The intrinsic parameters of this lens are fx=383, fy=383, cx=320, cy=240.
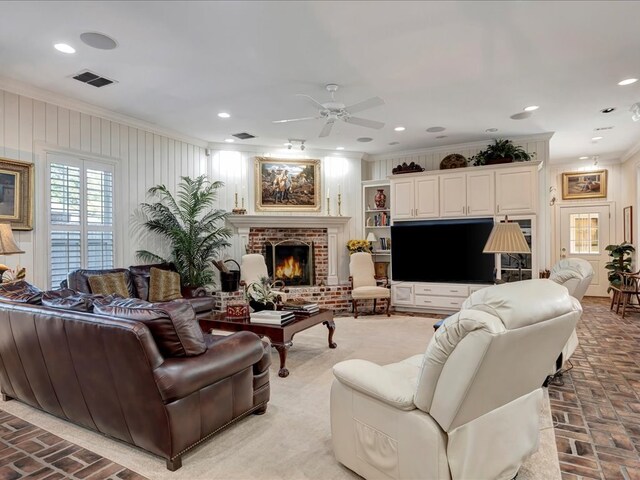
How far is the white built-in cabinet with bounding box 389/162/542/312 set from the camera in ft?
19.4

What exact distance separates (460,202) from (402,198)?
990mm

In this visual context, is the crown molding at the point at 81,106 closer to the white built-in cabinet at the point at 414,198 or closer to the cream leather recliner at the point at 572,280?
the white built-in cabinet at the point at 414,198

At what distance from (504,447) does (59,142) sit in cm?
531

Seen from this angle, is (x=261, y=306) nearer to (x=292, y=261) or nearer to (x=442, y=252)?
(x=292, y=261)

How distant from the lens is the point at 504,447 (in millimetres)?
1849

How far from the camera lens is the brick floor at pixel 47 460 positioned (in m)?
2.08

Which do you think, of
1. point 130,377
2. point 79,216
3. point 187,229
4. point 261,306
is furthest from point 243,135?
point 130,377

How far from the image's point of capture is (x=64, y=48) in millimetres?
3379

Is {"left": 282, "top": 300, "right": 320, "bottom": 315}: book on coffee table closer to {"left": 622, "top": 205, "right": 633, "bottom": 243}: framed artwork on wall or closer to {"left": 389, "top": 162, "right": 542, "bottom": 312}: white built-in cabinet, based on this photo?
{"left": 389, "top": 162, "right": 542, "bottom": 312}: white built-in cabinet

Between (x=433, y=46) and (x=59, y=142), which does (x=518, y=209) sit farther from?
(x=59, y=142)

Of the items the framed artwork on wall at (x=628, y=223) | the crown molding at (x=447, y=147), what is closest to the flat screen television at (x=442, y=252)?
the crown molding at (x=447, y=147)

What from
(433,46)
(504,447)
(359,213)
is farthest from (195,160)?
(504,447)

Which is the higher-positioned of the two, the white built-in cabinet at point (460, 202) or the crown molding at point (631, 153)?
the crown molding at point (631, 153)

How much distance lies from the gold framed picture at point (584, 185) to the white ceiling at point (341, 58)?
10.2 feet
